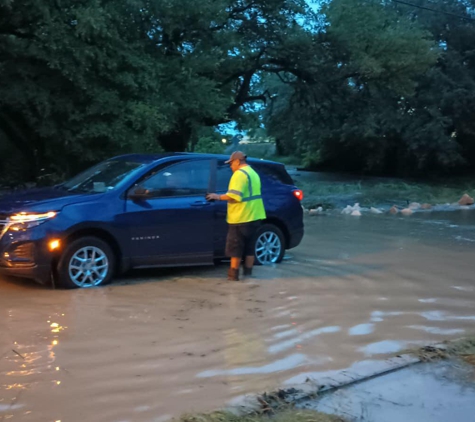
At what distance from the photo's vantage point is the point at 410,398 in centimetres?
473

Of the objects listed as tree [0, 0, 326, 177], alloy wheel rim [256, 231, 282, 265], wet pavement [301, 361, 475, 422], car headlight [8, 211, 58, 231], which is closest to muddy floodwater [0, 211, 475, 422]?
alloy wheel rim [256, 231, 282, 265]

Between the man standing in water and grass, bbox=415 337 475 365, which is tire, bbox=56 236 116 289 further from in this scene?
grass, bbox=415 337 475 365

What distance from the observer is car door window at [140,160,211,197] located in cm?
839

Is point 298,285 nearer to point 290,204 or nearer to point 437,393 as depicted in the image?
point 290,204

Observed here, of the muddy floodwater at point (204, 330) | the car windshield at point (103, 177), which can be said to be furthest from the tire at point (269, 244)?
the car windshield at point (103, 177)

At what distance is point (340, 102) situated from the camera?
25281mm

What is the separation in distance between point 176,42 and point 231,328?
43.9 feet

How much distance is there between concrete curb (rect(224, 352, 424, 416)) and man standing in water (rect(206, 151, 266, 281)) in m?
3.30

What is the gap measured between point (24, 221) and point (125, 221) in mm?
1195

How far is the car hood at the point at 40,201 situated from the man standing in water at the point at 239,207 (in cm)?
169

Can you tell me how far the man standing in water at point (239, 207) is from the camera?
8.36m

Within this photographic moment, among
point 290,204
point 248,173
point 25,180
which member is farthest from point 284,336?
point 25,180

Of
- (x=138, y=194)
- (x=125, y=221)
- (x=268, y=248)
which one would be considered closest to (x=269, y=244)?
(x=268, y=248)

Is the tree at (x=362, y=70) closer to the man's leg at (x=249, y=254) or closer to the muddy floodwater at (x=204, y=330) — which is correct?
the muddy floodwater at (x=204, y=330)
